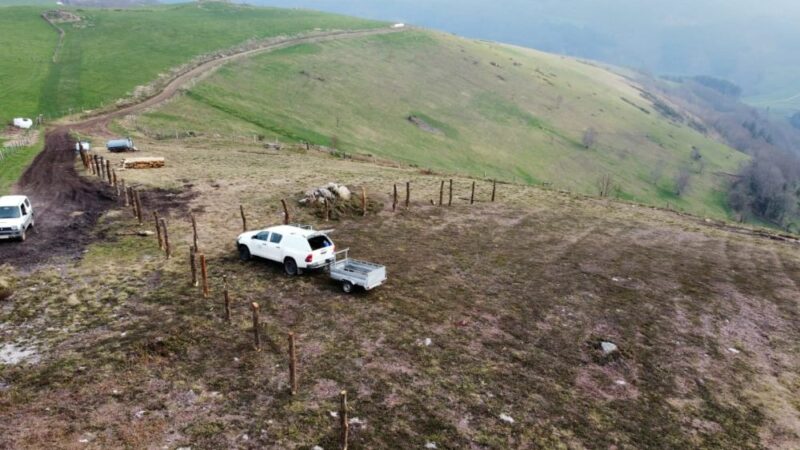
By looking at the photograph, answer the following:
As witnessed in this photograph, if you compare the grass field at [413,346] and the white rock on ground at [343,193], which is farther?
the white rock on ground at [343,193]

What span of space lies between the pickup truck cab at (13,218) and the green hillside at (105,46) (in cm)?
4061

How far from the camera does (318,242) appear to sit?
82.5ft

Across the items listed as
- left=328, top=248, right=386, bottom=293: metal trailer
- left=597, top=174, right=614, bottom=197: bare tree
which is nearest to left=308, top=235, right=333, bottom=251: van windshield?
left=328, top=248, right=386, bottom=293: metal trailer

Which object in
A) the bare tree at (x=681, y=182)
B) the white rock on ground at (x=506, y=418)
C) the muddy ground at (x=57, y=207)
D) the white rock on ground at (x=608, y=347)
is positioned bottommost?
the bare tree at (x=681, y=182)

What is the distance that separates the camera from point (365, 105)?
301ft

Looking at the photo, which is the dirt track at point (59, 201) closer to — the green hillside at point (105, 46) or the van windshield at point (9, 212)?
the van windshield at point (9, 212)

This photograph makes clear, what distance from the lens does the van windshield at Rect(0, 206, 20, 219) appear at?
88.9 feet

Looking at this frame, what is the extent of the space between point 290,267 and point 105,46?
91023 millimetres

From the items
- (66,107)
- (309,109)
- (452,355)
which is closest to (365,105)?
(309,109)

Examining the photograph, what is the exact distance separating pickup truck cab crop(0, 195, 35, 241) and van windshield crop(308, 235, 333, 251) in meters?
16.2

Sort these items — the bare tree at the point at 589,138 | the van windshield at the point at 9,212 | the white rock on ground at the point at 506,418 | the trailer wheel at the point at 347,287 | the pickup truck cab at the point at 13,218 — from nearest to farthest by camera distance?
1. the white rock on ground at the point at 506,418
2. the trailer wheel at the point at 347,287
3. the pickup truck cab at the point at 13,218
4. the van windshield at the point at 9,212
5. the bare tree at the point at 589,138

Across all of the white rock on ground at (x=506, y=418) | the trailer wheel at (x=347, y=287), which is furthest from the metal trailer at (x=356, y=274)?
the white rock on ground at (x=506, y=418)

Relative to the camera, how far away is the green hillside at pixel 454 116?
2970 inches

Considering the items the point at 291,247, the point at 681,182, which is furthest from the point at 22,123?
Answer: the point at 681,182
